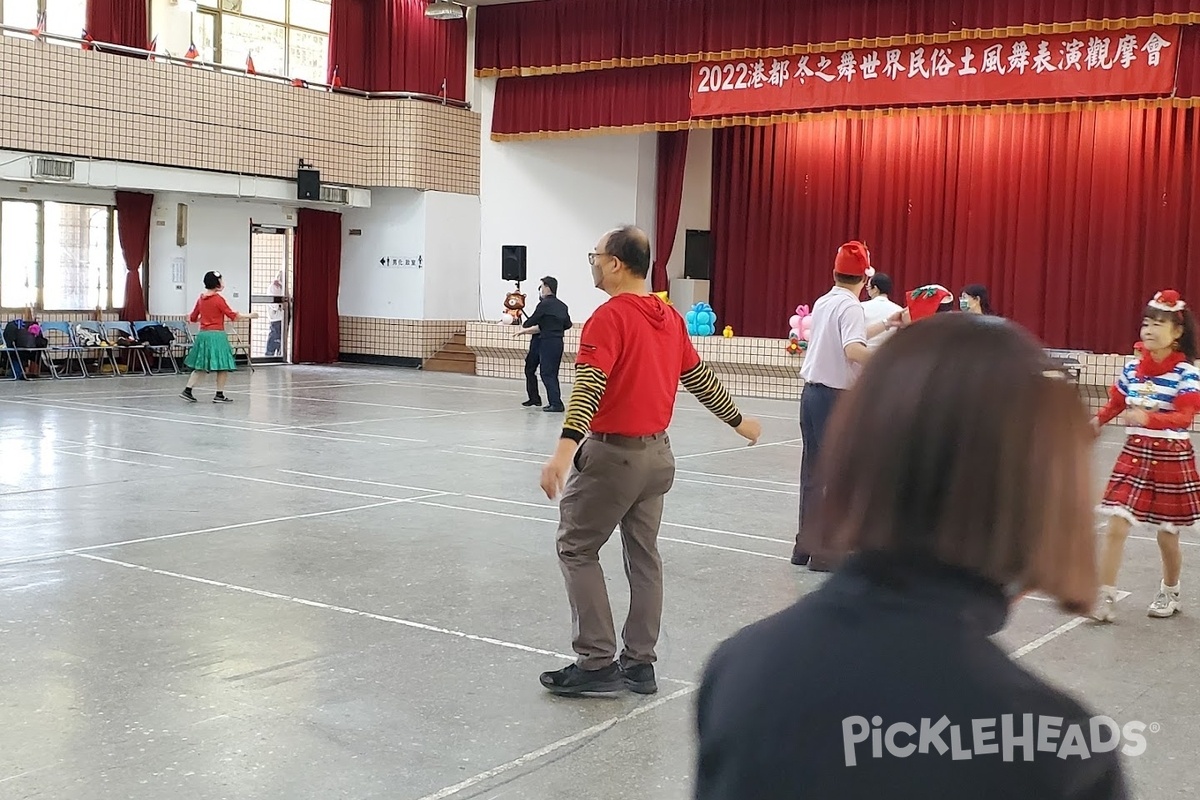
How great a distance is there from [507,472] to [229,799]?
6740 mm

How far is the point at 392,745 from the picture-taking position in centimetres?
425

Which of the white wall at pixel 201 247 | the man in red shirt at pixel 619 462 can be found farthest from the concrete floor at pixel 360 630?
the white wall at pixel 201 247

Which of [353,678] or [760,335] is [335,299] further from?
[353,678]

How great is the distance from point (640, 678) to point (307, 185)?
17540 mm

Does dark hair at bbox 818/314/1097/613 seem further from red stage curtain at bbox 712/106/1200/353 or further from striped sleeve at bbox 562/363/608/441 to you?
red stage curtain at bbox 712/106/1200/353

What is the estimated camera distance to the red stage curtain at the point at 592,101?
1903 cm

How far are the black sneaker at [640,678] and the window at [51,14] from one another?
53.3 ft

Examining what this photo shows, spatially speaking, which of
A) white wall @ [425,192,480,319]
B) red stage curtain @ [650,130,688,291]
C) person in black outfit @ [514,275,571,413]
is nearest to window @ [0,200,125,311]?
white wall @ [425,192,480,319]

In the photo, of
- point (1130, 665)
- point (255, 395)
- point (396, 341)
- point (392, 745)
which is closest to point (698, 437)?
point (255, 395)

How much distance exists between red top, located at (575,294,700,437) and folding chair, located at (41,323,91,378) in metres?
15.7

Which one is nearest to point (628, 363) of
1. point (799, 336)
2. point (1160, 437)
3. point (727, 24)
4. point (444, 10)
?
point (1160, 437)

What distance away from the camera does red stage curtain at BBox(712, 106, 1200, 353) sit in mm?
18828

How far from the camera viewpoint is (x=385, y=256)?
23125 mm

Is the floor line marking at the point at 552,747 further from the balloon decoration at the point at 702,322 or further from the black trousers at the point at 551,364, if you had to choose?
the balloon decoration at the point at 702,322
